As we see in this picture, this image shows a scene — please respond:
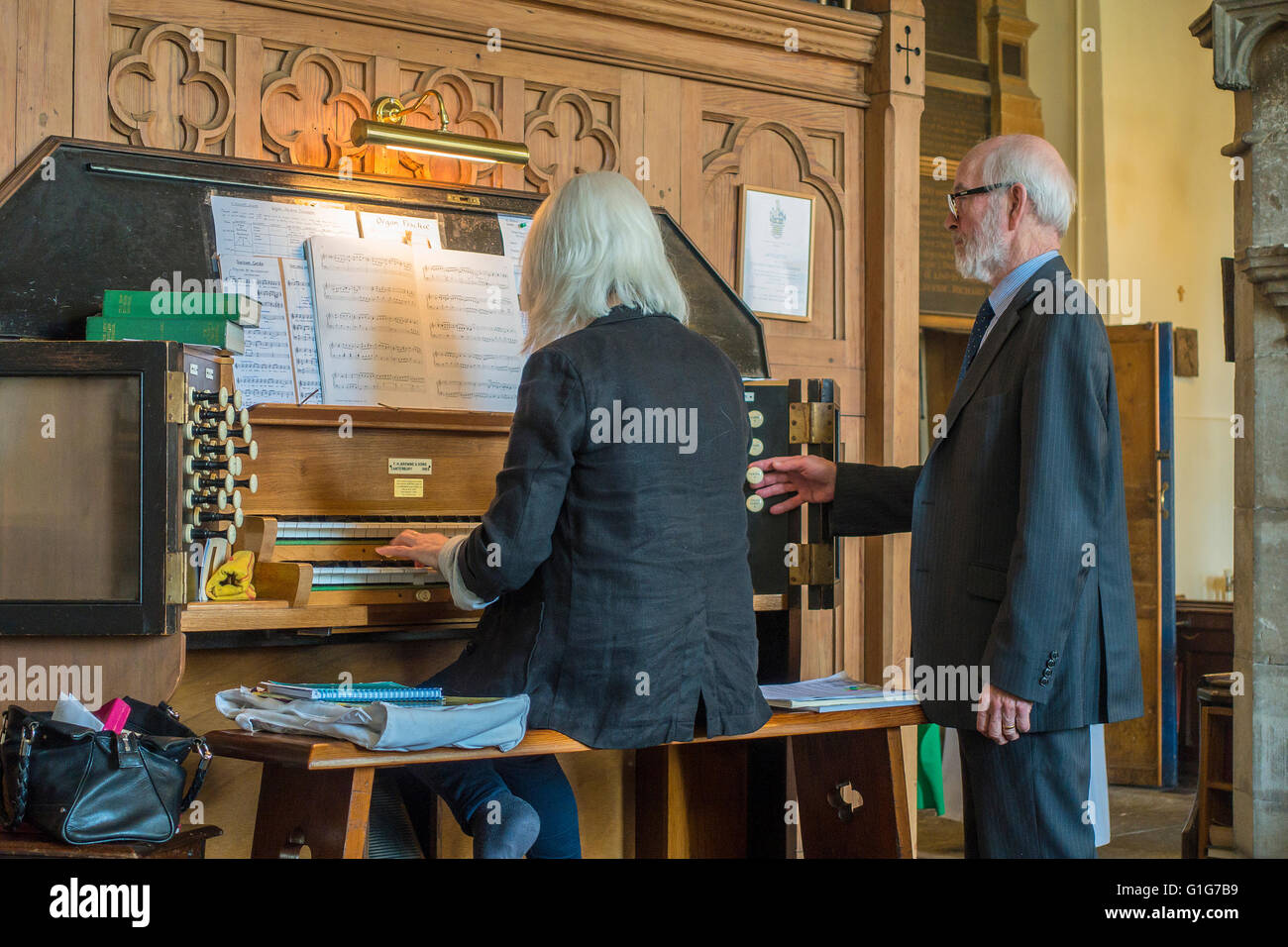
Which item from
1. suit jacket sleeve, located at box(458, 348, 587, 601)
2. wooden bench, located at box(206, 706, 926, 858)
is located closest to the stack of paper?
wooden bench, located at box(206, 706, 926, 858)

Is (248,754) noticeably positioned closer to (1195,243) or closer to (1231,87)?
(1231,87)

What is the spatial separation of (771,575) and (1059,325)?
1.03 metres

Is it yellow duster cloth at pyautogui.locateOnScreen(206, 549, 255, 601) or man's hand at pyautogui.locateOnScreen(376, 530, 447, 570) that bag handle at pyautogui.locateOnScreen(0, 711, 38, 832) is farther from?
man's hand at pyautogui.locateOnScreen(376, 530, 447, 570)

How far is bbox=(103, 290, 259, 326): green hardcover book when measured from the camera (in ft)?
8.42

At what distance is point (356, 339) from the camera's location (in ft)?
9.85

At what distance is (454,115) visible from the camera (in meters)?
3.38

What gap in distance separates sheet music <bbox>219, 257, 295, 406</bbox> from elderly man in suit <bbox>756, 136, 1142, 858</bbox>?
→ 4.61 ft

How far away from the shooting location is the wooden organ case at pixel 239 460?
2.37 metres

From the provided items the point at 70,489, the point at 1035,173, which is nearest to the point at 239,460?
the point at 70,489

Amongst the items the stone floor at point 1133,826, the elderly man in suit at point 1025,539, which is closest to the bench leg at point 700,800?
the elderly man in suit at point 1025,539

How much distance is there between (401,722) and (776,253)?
6.93ft

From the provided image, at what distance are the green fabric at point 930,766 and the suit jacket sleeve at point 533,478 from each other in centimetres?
171

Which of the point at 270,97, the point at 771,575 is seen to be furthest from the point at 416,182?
the point at 771,575

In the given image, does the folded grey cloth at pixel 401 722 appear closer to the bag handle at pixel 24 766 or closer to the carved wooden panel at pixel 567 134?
the bag handle at pixel 24 766
